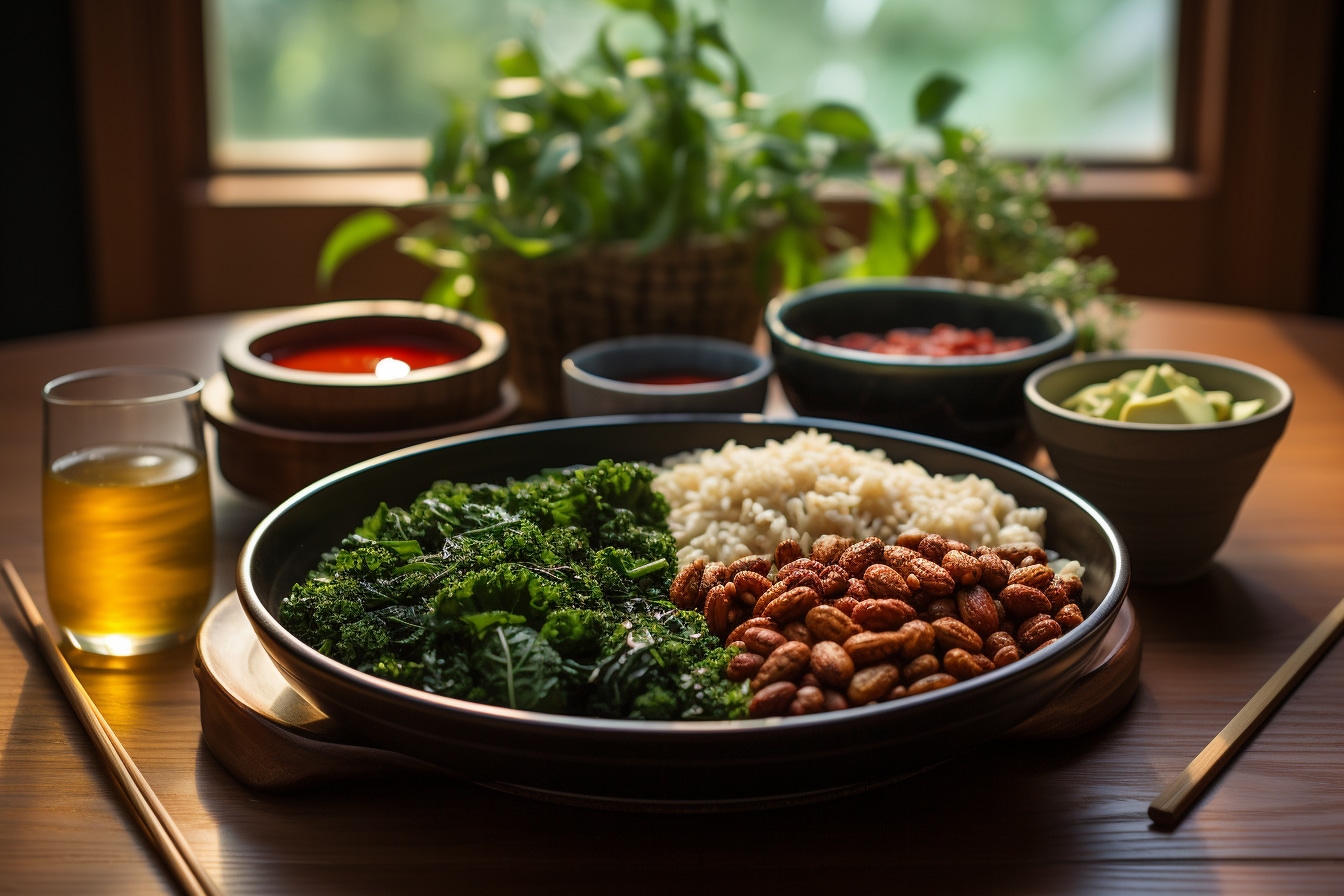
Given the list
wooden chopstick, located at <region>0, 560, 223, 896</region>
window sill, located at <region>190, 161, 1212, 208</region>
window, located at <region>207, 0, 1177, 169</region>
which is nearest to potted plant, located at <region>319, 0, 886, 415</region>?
wooden chopstick, located at <region>0, 560, 223, 896</region>

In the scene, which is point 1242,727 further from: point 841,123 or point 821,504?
point 841,123

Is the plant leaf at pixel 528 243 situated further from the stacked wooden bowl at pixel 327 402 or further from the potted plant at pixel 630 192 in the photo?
the stacked wooden bowl at pixel 327 402

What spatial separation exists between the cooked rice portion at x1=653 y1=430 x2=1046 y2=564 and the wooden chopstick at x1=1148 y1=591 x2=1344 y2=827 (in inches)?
10.2

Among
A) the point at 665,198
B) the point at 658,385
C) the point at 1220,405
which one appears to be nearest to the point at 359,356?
the point at 658,385

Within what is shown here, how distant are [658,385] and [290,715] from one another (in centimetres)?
84

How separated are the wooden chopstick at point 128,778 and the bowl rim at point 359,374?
424 mm

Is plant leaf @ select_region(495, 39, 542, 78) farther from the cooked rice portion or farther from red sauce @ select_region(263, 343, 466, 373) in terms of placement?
the cooked rice portion

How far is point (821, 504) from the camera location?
136cm

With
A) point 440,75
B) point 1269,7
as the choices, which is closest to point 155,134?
point 440,75

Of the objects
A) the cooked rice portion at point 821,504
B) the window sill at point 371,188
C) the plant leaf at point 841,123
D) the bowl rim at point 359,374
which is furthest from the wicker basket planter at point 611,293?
the window sill at point 371,188

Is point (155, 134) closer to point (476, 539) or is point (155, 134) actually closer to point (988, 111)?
point (988, 111)

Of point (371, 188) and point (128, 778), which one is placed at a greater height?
point (371, 188)

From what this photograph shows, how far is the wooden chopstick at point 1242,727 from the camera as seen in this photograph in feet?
3.37

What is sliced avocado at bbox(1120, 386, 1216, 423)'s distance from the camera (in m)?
1.43
